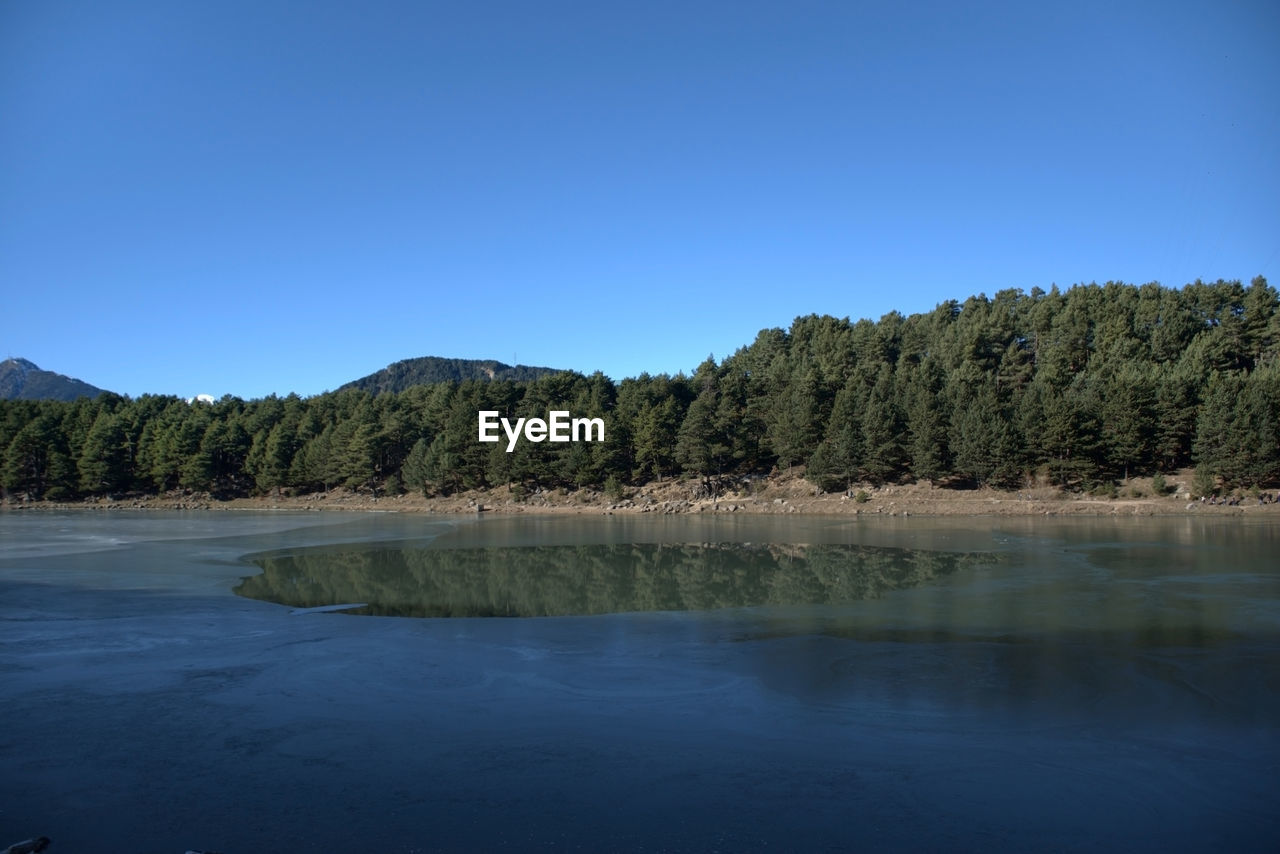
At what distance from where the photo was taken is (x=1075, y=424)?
53.6 metres

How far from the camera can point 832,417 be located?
62.1 meters

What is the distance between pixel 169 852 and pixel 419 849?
2116 millimetres

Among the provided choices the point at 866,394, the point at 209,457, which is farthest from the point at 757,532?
the point at 209,457

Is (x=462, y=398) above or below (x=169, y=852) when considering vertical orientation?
above

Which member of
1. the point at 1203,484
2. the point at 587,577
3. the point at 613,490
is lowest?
the point at 587,577

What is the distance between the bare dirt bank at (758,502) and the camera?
48531mm

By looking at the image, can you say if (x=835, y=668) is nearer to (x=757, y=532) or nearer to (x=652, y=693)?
(x=652, y=693)

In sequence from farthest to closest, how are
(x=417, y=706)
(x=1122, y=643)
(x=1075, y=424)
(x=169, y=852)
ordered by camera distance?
(x=1075, y=424)
(x=1122, y=643)
(x=417, y=706)
(x=169, y=852)

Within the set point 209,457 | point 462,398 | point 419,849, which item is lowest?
point 419,849

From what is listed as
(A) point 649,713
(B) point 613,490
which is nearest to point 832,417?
(B) point 613,490

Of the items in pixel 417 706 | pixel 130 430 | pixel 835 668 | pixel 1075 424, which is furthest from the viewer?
pixel 130 430

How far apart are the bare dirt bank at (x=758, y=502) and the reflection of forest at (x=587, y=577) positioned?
967 inches

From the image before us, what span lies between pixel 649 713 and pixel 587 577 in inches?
535

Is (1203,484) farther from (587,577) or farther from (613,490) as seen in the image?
(587,577)
